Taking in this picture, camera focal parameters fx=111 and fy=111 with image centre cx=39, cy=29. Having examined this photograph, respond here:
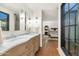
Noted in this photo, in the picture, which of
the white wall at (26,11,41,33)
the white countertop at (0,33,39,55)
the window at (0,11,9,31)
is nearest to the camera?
the white countertop at (0,33,39,55)

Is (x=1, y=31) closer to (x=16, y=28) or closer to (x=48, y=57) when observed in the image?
(x=16, y=28)

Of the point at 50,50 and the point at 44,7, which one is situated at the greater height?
the point at 44,7

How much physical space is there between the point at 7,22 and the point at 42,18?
0.59 metres

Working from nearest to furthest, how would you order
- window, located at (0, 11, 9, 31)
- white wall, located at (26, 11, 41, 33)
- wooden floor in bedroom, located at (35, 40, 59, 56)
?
window, located at (0, 11, 9, 31)
wooden floor in bedroom, located at (35, 40, 59, 56)
white wall, located at (26, 11, 41, 33)

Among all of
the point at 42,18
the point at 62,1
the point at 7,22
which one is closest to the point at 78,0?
the point at 62,1

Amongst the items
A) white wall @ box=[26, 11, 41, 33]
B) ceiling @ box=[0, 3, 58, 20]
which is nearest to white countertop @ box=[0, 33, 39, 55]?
white wall @ box=[26, 11, 41, 33]

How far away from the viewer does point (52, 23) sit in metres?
1.74

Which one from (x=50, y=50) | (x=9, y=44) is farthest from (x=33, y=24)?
(x=9, y=44)

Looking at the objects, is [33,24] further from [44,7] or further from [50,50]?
[50,50]

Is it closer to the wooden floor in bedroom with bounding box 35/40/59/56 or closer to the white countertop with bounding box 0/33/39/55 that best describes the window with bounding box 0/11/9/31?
the white countertop with bounding box 0/33/39/55

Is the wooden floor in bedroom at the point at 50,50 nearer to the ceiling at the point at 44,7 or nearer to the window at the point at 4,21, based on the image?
the ceiling at the point at 44,7

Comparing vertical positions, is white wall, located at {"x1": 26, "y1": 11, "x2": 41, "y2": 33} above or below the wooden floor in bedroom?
above

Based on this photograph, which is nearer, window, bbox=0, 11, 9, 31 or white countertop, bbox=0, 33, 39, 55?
white countertop, bbox=0, 33, 39, 55

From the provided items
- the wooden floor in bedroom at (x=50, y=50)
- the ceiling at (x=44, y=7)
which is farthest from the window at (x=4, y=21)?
the wooden floor in bedroom at (x=50, y=50)
